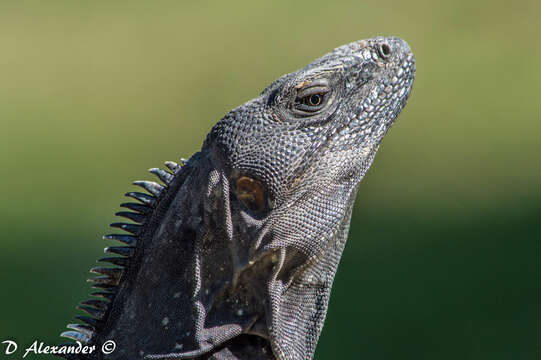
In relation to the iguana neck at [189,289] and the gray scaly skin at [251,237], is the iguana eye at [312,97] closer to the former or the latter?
the gray scaly skin at [251,237]

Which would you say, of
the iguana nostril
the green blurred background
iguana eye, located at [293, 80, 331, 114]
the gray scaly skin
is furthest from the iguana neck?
the green blurred background

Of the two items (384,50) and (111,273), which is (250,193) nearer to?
(111,273)

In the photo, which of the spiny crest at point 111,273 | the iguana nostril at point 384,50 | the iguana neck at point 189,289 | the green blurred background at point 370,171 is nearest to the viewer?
the iguana neck at point 189,289

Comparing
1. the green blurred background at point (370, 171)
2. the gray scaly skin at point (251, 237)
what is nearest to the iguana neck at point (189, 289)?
the gray scaly skin at point (251, 237)

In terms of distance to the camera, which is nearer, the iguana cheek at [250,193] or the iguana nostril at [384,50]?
the iguana cheek at [250,193]

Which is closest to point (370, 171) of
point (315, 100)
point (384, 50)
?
point (384, 50)

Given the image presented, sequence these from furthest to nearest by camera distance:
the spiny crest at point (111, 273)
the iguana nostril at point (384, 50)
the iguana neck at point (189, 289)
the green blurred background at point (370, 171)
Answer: the green blurred background at point (370, 171) → the iguana nostril at point (384, 50) → the spiny crest at point (111, 273) → the iguana neck at point (189, 289)
